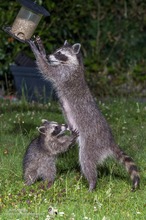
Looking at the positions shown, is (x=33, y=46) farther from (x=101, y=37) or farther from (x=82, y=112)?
(x=101, y=37)

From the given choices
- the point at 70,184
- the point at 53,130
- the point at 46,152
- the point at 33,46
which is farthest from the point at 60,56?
the point at 70,184

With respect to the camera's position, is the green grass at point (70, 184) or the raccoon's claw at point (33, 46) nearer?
the green grass at point (70, 184)

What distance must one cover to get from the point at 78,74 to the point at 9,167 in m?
1.24

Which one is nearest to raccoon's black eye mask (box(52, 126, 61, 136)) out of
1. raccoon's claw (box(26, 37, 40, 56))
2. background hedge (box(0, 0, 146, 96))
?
raccoon's claw (box(26, 37, 40, 56))

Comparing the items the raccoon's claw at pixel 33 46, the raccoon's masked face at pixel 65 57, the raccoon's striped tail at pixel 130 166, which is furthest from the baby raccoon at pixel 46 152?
the raccoon's claw at pixel 33 46

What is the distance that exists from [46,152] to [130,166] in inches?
34.4

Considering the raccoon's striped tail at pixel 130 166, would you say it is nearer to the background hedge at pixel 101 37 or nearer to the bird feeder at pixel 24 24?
the bird feeder at pixel 24 24

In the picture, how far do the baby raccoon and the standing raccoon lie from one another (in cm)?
16

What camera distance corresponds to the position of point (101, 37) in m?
14.2

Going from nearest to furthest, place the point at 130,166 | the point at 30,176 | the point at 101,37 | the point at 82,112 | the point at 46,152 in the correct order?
the point at 130,166 < the point at 30,176 < the point at 46,152 < the point at 82,112 < the point at 101,37

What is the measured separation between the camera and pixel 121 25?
14.3m

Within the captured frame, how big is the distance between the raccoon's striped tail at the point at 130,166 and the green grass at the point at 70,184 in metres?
0.09

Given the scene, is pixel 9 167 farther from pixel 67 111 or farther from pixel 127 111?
pixel 127 111

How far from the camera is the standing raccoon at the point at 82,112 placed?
7121 mm
